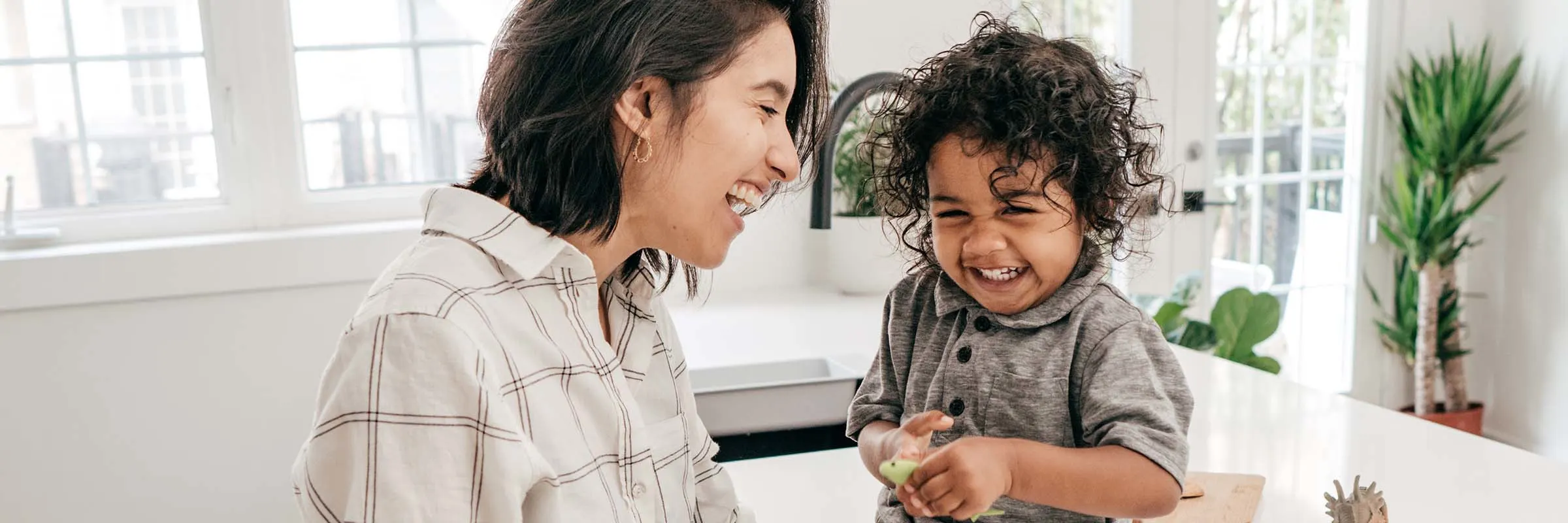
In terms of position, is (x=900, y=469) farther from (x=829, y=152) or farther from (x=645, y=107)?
(x=829, y=152)

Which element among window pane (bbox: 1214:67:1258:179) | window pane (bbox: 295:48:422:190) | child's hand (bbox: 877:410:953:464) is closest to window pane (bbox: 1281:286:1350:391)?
window pane (bbox: 1214:67:1258:179)

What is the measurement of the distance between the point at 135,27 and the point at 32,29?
0.63 ft

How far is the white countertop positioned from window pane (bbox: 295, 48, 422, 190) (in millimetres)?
1776

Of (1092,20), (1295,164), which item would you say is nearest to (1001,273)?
(1092,20)

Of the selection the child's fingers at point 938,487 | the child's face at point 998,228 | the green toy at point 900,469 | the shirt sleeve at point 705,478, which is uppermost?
the child's face at point 998,228

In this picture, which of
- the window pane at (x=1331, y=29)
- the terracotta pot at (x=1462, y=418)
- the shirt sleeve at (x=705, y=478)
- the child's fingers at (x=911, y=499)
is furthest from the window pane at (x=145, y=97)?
the terracotta pot at (x=1462, y=418)

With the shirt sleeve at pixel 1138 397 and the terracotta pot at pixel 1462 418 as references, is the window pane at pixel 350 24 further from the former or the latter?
the terracotta pot at pixel 1462 418

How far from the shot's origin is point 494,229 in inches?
34.2

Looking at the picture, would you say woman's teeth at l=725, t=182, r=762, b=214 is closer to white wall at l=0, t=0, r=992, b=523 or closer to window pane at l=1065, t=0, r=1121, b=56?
white wall at l=0, t=0, r=992, b=523

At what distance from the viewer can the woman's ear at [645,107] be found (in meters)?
0.92

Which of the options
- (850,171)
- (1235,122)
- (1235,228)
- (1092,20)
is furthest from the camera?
(1235,228)

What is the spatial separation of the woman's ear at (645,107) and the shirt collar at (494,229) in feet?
0.35

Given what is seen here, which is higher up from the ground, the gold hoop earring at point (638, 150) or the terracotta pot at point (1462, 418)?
the gold hoop earring at point (638, 150)

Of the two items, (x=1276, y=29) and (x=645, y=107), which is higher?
(x=1276, y=29)
